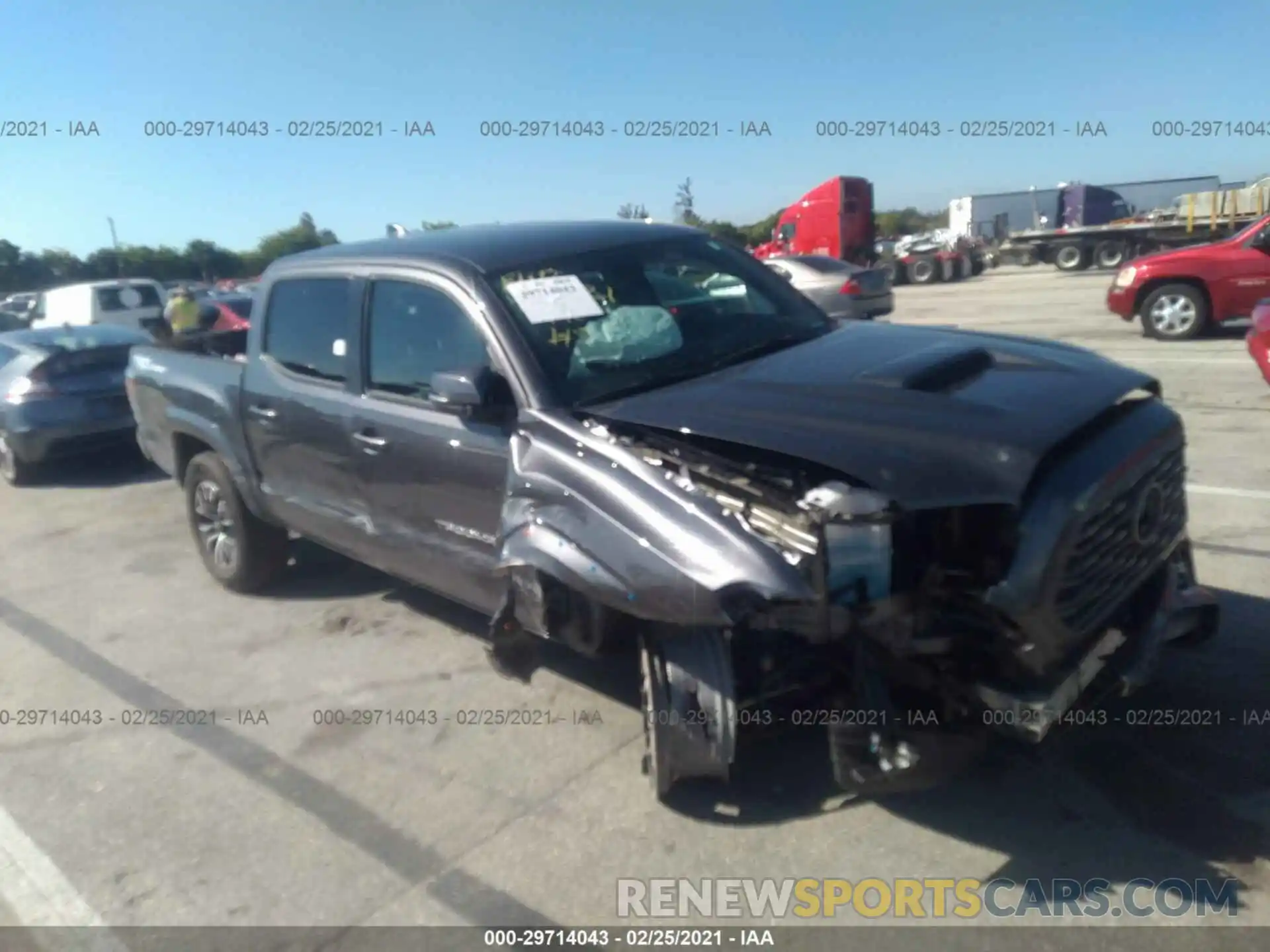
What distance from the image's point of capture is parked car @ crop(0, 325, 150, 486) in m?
9.38

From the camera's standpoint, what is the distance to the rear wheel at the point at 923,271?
30.1m

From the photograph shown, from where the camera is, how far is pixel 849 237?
29453 millimetres

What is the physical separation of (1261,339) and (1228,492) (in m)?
2.28

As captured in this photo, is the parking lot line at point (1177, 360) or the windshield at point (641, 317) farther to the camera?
the parking lot line at point (1177, 360)

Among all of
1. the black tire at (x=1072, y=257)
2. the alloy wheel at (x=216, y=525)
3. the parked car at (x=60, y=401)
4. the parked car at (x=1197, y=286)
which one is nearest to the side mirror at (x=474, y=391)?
the alloy wheel at (x=216, y=525)

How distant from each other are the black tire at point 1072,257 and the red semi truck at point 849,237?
97.5 inches

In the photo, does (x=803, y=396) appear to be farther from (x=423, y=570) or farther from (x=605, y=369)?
(x=423, y=570)

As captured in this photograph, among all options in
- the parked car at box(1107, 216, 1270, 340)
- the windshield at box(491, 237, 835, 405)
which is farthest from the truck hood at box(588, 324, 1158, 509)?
the parked car at box(1107, 216, 1270, 340)

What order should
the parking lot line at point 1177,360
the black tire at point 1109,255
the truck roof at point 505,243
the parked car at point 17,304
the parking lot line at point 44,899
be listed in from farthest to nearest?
the black tire at point 1109,255, the parked car at point 17,304, the parking lot line at point 1177,360, the truck roof at point 505,243, the parking lot line at point 44,899

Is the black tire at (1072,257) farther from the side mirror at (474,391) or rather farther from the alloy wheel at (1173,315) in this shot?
the side mirror at (474,391)

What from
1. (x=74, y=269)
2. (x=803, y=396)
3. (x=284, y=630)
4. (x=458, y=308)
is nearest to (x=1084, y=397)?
(x=803, y=396)

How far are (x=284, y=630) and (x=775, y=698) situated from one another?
10.2 ft

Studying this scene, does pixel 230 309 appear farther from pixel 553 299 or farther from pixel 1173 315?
pixel 553 299

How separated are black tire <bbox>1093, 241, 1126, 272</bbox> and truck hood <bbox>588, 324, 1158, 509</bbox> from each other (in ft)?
88.8
